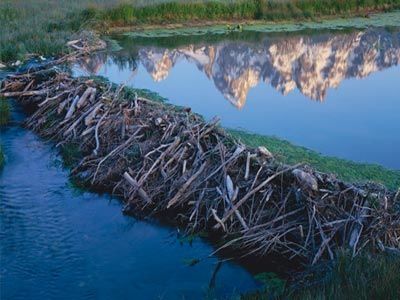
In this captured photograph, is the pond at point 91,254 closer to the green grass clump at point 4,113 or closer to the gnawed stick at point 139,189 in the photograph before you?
the gnawed stick at point 139,189

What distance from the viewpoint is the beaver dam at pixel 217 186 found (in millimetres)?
5930

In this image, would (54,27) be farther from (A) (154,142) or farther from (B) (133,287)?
(B) (133,287)

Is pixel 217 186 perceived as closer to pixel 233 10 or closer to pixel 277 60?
pixel 277 60

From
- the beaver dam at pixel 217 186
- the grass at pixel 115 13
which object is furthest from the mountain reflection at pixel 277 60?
the beaver dam at pixel 217 186

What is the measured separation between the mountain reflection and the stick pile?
14.5 ft

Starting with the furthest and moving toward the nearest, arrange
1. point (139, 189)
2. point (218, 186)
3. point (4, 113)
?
point (4, 113), point (139, 189), point (218, 186)

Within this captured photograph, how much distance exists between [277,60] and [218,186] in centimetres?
1073

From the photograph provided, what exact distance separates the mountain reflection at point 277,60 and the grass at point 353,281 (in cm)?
796

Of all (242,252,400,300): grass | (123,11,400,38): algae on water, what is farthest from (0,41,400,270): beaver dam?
(123,11,400,38): algae on water

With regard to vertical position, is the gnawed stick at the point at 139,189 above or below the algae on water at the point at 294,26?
below

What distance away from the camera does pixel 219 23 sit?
22.5 m

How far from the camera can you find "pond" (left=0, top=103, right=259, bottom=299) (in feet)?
18.9

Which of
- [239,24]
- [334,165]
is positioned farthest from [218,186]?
[239,24]

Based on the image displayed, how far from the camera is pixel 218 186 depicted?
679 centimetres
